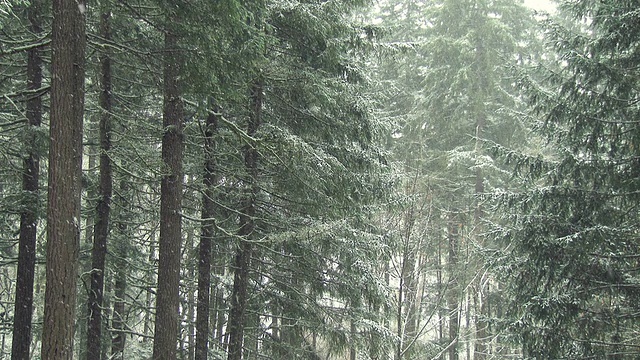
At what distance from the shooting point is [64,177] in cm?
535

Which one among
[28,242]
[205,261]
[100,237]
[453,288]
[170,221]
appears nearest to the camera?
[170,221]

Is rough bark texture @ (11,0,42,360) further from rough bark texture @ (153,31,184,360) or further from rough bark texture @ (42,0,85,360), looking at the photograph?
rough bark texture @ (42,0,85,360)

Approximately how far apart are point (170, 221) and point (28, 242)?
298 centimetres

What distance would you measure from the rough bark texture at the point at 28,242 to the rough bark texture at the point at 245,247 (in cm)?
334

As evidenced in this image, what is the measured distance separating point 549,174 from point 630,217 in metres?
1.63

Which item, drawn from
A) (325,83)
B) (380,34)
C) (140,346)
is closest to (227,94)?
(325,83)

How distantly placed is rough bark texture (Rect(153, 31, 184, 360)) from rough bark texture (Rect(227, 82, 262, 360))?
2.12m

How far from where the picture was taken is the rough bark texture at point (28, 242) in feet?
28.0

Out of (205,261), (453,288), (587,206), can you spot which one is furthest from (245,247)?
(453,288)

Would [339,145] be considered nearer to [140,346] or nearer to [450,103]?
[140,346]

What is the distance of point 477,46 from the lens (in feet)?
69.9

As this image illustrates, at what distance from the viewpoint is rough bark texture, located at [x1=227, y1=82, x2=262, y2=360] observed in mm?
9680

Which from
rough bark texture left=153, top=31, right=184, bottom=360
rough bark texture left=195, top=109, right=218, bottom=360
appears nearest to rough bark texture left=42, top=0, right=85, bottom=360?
rough bark texture left=153, top=31, right=184, bottom=360

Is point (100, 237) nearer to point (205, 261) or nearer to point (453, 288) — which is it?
point (205, 261)
